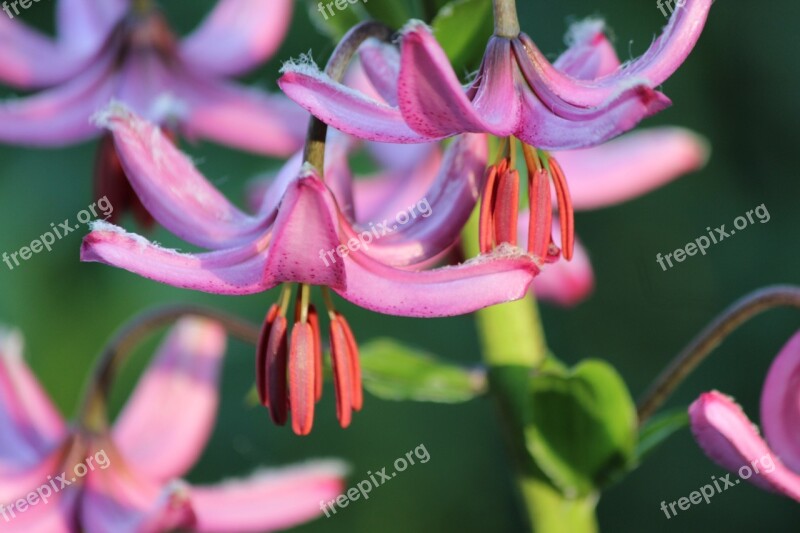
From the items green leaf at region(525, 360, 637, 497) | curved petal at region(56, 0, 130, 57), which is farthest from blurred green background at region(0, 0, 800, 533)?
green leaf at region(525, 360, 637, 497)

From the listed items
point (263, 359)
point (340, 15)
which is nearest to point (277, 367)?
point (263, 359)

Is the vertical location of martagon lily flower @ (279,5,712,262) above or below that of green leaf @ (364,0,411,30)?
below

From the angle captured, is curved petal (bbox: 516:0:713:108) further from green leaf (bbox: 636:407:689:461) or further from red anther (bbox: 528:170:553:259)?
green leaf (bbox: 636:407:689:461)

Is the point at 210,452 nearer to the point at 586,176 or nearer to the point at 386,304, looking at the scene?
the point at 586,176

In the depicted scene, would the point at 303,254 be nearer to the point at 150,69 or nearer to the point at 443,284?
the point at 443,284

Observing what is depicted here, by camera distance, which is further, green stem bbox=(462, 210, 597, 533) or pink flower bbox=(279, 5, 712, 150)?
green stem bbox=(462, 210, 597, 533)

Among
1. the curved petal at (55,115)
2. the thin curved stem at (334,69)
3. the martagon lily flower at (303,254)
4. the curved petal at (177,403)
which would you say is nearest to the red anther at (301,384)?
the martagon lily flower at (303,254)
